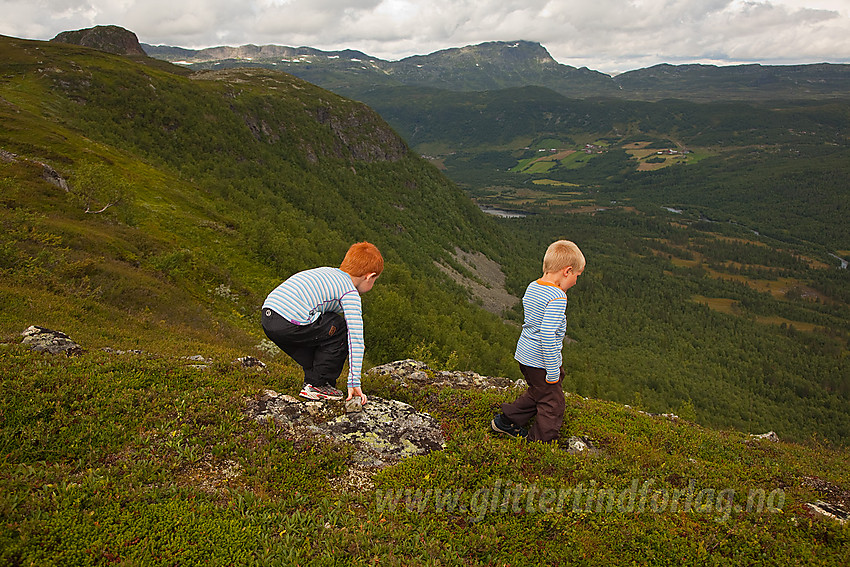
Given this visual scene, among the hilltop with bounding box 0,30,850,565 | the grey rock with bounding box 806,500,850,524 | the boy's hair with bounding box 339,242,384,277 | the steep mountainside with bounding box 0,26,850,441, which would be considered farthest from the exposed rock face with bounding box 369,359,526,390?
the grey rock with bounding box 806,500,850,524

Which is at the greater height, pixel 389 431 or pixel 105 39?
pixel 105 39

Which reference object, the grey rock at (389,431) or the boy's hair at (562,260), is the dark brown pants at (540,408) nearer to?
the grey rock at (389,431)

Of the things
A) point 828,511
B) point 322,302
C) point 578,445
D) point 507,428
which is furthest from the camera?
point 507,428

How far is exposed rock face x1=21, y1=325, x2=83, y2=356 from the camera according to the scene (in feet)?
30.5

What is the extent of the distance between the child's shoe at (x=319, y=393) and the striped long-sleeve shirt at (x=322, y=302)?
0.85 meters

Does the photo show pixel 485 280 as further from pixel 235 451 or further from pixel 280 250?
pixel 235 451

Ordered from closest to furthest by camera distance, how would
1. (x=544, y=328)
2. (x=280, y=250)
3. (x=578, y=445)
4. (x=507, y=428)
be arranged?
(x=544, y=328) < (x=578, y=445) < (x=507, y=428) < (x=280, y=250)

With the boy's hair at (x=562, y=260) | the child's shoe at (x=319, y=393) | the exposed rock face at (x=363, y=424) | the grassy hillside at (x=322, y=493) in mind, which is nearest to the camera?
the grassy hillside at (x=322, y=493)

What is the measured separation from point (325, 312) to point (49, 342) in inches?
275

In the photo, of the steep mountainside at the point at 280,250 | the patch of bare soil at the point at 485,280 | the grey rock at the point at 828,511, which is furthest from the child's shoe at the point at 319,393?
the patch of bare soil at the point at 485,280

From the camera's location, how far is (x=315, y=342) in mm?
8164

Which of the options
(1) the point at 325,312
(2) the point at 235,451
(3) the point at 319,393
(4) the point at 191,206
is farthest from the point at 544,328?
(4) the point at 191,206

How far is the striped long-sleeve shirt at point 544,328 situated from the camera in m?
8.13

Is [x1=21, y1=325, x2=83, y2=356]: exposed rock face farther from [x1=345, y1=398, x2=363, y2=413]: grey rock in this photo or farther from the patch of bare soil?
the patch of bare soil
